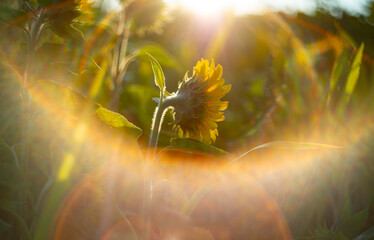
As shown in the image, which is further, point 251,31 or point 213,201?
point 251,31

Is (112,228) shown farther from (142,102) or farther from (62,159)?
(142,102)

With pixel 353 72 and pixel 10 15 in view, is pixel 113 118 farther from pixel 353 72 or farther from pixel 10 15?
pixel 353 72

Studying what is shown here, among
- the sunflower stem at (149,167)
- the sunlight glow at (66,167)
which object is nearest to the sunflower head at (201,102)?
the sunflower stem at (149,167)

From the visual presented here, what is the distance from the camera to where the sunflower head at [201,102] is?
1.54 feet

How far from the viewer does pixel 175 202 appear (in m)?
0.57

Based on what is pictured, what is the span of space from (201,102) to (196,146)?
0.09m

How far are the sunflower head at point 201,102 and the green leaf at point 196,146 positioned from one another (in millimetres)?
75

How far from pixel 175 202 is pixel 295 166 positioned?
20cm

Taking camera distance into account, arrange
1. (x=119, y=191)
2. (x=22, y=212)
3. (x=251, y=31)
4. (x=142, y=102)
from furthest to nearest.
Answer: (x=251, y=31), (x=142, y=102), (x=119, y=191), (x=22, y=212)

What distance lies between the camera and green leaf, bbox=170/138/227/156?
0.41 metres

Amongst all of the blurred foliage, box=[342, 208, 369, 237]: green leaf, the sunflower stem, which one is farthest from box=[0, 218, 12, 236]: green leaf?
box=[342, 208, 369, 237]: green leaf

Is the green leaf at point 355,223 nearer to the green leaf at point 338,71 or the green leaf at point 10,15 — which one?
the green leaf at point 338,71

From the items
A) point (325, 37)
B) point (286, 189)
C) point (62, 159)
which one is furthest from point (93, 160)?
point (325, 37)

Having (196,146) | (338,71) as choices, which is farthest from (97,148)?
(338,71)
